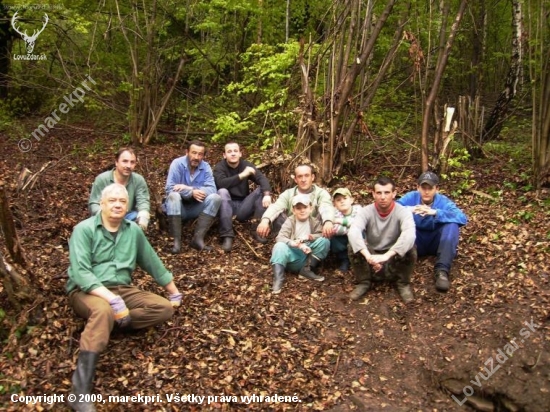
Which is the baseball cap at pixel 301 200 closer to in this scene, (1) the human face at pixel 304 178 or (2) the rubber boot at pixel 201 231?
(1) the human face at pixel 304 178

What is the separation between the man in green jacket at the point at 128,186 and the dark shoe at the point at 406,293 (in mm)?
2774

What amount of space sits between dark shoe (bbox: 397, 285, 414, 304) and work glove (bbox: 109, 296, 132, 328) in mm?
2721

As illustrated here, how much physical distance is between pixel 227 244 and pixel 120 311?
2304mm

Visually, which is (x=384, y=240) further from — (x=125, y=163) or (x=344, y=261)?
(x=125, y=163)

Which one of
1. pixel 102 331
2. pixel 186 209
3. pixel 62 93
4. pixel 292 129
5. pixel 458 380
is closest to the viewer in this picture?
pixel 102 331

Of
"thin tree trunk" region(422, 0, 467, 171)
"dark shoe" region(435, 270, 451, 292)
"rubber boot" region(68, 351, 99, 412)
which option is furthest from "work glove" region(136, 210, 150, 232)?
"thin tree trunk" region(422, 0, 467, 171)

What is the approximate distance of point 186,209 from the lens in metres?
5.95

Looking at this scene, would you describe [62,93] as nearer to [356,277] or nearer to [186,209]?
[186,209]

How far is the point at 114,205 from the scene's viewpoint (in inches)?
149

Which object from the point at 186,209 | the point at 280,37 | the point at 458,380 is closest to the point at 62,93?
the point at 280,37

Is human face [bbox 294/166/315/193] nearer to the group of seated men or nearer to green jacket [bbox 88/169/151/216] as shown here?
the group of seated men

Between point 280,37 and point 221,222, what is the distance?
6649 millimetres

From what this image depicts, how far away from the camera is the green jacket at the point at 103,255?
367 cm

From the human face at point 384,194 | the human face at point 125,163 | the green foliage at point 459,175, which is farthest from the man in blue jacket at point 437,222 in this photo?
the human face at point 125,163
